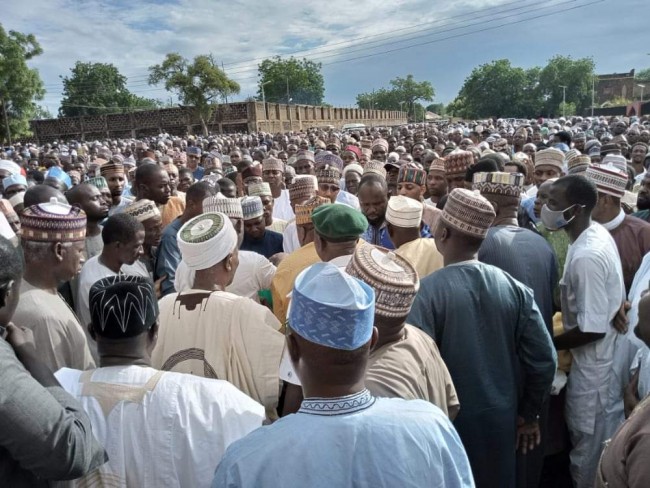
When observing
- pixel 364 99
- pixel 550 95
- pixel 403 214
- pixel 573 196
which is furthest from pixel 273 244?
pixel 364 99

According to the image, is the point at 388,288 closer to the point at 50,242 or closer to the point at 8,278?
the point at 8,278

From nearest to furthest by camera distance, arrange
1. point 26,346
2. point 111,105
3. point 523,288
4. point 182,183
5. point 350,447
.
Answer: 1. point 350,447
2. point 26,346
3. point 523,288
4. point 182,183
5. point 111,105

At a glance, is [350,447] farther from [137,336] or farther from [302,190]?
[302,190]

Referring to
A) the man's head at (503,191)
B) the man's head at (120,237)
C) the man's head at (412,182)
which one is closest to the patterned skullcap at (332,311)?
the man's head at (120,237)

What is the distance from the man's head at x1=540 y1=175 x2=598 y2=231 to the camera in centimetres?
331

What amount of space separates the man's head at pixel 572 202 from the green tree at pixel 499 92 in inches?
2844

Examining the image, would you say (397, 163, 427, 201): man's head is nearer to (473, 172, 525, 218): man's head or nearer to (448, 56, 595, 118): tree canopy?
(473, 172, 525, 218): man's head

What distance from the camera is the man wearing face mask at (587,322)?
2.99m

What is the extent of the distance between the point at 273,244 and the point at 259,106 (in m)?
39.1

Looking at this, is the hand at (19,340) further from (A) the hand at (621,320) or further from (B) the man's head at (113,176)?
(B) the man's head at (113,176)

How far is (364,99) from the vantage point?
5049 inches

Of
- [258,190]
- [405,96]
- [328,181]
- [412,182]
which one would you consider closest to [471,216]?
[412,182]

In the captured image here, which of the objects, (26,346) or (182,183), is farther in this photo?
(182,183)

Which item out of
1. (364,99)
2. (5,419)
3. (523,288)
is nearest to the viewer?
(5,419)
